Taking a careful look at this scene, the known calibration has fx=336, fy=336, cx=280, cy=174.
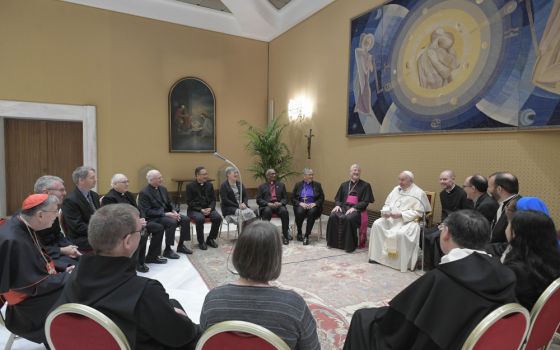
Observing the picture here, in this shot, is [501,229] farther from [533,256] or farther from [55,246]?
[55,246]

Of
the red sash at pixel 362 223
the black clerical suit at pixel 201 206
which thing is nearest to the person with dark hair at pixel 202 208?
the black clerical suit at pixel 201 206

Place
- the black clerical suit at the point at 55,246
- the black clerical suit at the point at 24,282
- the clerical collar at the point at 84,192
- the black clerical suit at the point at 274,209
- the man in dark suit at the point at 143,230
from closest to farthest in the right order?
the black clerical suit at the point at 24,282 < the black clerical suit at the point at 55,246 < the clerical collar at the point at 84,192 < the man in dark suit at the point at 143,230 < the black clerical suit at the point at 274,209

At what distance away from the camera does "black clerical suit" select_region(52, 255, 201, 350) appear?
4.47 feet

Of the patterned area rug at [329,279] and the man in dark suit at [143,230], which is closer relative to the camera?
the patterned area rug at [329,279]

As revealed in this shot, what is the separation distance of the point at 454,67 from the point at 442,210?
6.57 ft

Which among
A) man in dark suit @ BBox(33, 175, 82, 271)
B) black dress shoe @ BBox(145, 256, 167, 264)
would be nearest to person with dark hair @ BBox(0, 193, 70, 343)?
man in dark suit @ BBox(33, 175, 82, 271)

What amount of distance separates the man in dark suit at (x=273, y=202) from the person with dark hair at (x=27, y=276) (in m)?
3.58

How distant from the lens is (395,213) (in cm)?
452

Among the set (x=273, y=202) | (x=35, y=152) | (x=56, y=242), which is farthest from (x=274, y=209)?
(x=35, y=152)

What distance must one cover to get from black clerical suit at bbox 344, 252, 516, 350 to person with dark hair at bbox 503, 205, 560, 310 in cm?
48

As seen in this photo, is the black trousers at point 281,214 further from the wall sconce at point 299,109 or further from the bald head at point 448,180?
the wall sconce at point 299,109

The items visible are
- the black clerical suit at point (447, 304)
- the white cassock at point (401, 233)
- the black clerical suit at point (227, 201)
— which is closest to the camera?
the black clerical suit at point (447, 304)

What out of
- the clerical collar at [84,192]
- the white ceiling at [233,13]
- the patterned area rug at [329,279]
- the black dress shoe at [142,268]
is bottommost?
the patterned area rug at [329,279]

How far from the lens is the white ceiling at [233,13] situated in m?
7.48
